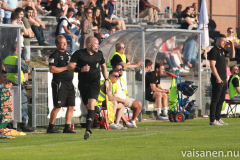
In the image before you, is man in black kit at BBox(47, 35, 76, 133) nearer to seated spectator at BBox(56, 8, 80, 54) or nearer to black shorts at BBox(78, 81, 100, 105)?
black shorts at BBox(78, 81, 100, 105)

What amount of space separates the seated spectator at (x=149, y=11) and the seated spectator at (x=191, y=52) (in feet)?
Answer: 26.7

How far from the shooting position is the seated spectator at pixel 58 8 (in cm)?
2226

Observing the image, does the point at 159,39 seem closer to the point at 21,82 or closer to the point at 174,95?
the point at 174,95

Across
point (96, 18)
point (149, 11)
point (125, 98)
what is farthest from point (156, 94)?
point (149, 11)

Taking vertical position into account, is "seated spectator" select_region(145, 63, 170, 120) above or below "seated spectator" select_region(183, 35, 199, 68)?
below

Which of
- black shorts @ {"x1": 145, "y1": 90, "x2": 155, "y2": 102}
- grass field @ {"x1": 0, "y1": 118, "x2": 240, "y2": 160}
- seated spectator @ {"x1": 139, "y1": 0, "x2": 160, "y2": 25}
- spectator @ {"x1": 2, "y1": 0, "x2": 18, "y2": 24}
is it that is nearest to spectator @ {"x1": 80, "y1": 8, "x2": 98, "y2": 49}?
spectator @ {"x1": 2, "y1": 0, "x2": 18, "y2": 24}

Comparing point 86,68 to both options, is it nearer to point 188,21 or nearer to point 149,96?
point 149,96

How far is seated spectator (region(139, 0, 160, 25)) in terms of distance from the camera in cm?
2748

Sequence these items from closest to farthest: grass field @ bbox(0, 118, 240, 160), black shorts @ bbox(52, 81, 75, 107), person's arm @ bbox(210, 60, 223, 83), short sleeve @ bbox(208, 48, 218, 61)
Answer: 1. grass field @ bbox(0, 118, 240, 160)
2. black shorts @ bbox(52, 81, 75, 107)
3. person's arm @ bbox(210, 60, 223, 83)
4. short sleeve @ bbox(208, 48, 218, 61)

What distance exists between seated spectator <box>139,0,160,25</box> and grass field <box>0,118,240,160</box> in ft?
45.2

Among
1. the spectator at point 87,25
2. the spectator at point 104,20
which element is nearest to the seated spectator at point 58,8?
the spectator at point 104,20

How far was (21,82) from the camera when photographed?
14094 mm

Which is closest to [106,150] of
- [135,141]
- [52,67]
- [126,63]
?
[135,141]

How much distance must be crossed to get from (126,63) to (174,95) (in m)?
2.03
